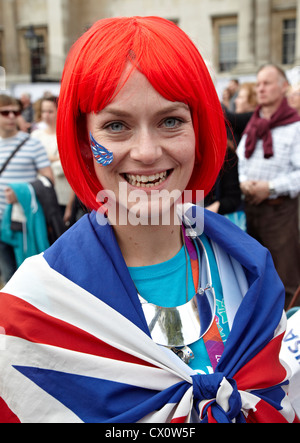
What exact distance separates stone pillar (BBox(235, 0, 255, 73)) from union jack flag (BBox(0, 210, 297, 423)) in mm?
19284

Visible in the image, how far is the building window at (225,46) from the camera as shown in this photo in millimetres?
20500

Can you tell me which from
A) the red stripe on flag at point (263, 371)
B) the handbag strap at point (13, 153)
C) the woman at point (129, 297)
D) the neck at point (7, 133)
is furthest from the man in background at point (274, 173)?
the woman at point (129, 297)

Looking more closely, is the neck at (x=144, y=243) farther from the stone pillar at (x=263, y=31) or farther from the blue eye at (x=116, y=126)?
the stone pillar at (x=263, y=31)

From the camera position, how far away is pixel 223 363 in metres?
1.24

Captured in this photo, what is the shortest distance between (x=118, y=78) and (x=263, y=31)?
20052mm

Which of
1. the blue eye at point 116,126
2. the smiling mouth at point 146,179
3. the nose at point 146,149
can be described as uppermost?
the blue eye at point 116,126

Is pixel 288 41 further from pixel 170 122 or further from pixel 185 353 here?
pixel 185 353

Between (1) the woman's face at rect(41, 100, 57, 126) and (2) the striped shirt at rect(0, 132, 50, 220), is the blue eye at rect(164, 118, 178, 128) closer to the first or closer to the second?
(2) the striped shirt at rect(0, 132, 50, 220)

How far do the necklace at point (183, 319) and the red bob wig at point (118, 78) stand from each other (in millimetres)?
352

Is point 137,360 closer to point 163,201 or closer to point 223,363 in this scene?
point 223,363

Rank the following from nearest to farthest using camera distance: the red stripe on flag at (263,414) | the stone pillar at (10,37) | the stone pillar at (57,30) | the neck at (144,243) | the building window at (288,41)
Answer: the red stripe on flag at (263,414) < the neck at (144,243) < the building window at (288,41) < the stone pillar at (57,30) < the stone pillar at (10,37)

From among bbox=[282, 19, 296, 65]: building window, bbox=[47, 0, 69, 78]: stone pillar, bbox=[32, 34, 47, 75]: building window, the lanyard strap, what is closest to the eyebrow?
the lanyard strap

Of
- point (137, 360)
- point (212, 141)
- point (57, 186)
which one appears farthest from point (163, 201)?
point (57, 186)
